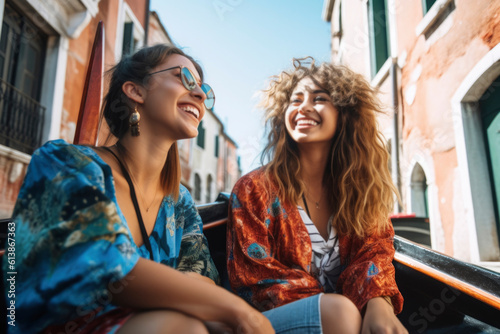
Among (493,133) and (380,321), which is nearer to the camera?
(380,321)

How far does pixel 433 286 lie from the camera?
5.27 ft

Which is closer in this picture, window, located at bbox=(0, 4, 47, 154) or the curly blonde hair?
the curly blonde hair

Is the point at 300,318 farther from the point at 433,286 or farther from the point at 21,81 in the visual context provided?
the point at 21,81

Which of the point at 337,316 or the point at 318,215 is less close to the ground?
the point at 318,215

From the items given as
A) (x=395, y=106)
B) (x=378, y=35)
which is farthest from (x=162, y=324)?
(x=378, y=35)

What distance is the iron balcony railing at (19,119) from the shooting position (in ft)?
17.2

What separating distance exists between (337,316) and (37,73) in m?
6.70

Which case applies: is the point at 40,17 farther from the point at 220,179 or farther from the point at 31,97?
the point at 220,179

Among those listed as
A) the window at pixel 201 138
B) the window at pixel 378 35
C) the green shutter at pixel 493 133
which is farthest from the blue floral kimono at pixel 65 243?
the window at pixel 201 138

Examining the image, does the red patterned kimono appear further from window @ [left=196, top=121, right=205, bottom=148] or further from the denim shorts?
window @ [left=196, top=121, right=205, bottom=148]

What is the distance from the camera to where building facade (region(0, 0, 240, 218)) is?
534 cm

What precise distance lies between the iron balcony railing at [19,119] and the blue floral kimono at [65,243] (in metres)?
5.06

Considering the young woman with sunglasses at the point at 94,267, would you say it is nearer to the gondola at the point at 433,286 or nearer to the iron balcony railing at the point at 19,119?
the gondola at the point at 433,286

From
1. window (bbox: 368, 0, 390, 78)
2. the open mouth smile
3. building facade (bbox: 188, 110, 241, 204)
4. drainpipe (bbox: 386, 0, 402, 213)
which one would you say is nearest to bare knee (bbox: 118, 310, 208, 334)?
the open mouth smile
